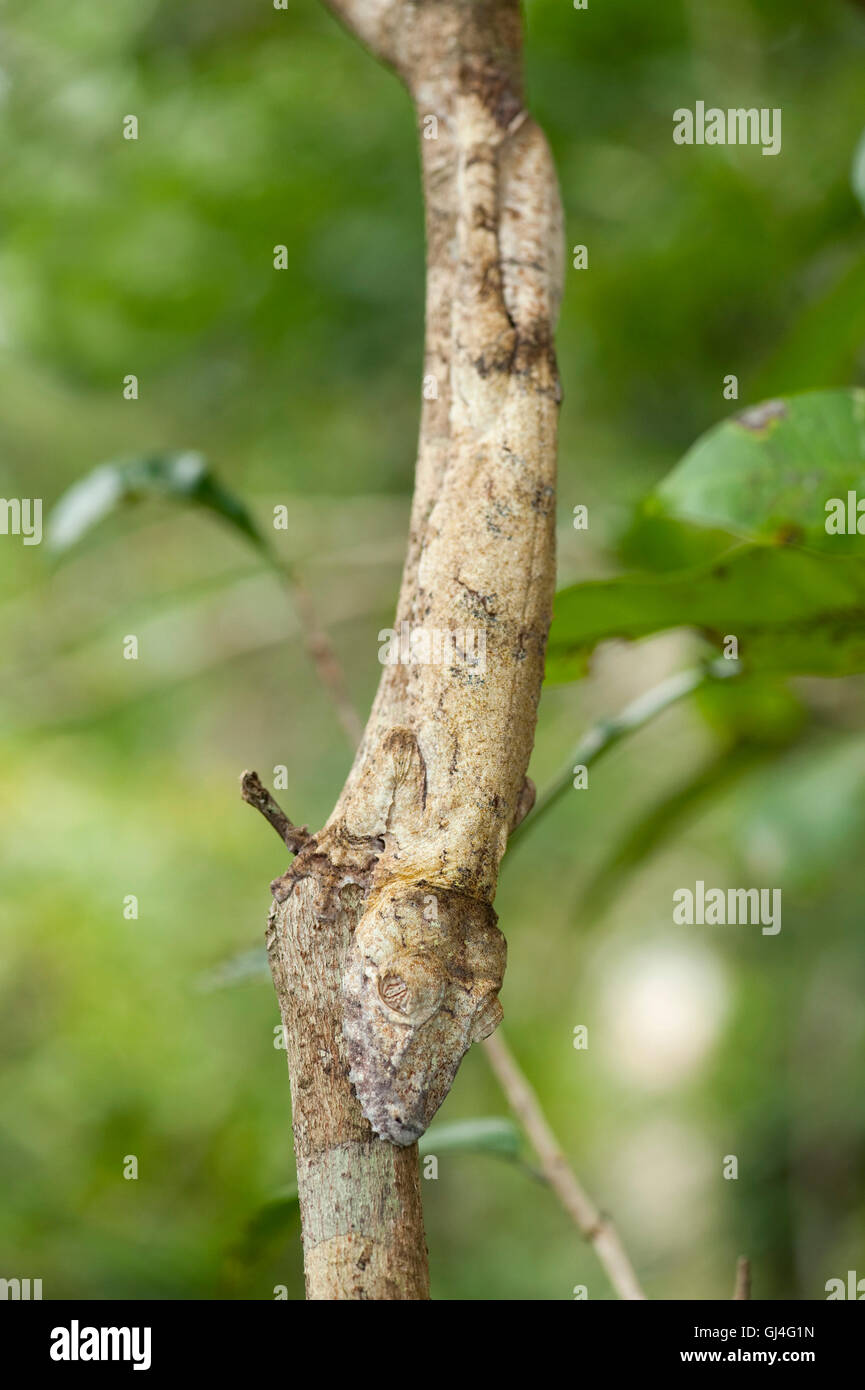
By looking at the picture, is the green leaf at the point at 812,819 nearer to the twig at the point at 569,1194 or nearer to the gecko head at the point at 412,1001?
the twig at the point at 569,1194

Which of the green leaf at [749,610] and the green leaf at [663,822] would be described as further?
the green leaf at [663,822]

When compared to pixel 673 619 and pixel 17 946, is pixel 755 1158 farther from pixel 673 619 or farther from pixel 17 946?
Answer: pixel 673 619

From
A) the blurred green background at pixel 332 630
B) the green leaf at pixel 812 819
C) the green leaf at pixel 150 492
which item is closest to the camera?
the green leaf at pixel 150 492

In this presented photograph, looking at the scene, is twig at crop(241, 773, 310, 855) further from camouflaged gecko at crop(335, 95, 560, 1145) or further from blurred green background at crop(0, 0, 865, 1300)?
blurred green background at crop(0, 0, 865, 1300)

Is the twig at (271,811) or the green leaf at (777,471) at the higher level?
the green leaf at (777,471)

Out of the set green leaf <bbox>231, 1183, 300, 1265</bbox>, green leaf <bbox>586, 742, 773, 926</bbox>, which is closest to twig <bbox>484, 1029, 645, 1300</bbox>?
green leaf <bbox>231, 1183, 300, 1265</bbox>

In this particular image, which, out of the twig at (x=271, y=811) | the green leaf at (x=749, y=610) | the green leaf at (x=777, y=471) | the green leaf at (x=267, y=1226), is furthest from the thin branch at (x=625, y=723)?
the twig at (x=271, y=811)
